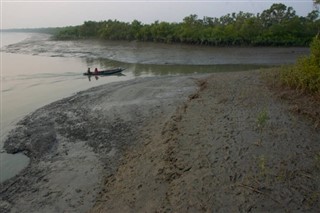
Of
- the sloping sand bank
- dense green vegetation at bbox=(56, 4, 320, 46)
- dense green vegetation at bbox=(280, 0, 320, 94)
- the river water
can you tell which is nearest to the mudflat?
the sloping sand bank

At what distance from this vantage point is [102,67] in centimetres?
3672

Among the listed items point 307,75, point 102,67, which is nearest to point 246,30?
point 102,67

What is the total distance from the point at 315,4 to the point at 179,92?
860 cm

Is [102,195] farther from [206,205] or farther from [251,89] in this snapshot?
[251,89]

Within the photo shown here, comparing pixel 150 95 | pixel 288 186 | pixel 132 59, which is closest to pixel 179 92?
pixel 150 95

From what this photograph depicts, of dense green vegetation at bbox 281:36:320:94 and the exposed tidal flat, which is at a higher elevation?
dense green vegetation at bbox 281:36:320:94

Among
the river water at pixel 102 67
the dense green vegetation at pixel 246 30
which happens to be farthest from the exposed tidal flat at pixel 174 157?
the dense green vegetation at pixel 246 30

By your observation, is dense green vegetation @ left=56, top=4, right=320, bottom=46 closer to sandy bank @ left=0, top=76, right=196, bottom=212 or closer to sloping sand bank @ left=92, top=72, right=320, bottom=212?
sandy bank @ left=0, top=76, right=196, bottom=212

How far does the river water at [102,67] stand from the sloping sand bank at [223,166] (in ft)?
16.2

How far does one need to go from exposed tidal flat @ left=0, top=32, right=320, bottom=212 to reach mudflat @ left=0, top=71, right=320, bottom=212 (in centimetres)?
3

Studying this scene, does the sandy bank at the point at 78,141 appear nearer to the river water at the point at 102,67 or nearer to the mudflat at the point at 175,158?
the mudflat at the point at 175,158

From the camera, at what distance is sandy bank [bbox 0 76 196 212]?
377 inches

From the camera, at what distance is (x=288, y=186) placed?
7426mm

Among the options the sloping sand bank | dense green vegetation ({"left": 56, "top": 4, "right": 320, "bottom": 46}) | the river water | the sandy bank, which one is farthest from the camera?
dense green vegetation ({"left": 56, "top": 4, "right": 320, "bottom": 46})
